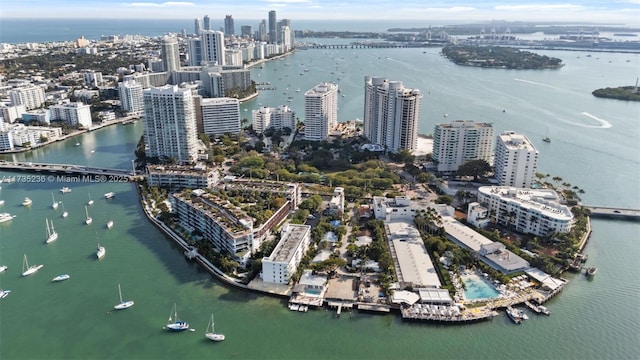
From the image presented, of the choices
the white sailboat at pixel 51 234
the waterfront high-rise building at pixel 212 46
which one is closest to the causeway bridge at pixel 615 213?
the white sailboat at pixel 51 234

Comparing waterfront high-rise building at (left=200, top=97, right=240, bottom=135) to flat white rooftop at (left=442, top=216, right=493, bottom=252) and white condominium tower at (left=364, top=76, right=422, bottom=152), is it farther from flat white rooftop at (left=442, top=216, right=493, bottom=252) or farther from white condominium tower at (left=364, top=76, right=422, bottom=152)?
flat white rooftop at (left=442, top=216, right=493, bottom=252)

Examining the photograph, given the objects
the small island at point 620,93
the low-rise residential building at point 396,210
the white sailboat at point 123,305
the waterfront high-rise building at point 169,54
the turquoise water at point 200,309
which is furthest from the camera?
the waterfront high-rise building at point 169,54

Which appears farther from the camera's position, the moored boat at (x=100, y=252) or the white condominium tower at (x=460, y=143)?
the white condominium tower at (x=460, y=143)

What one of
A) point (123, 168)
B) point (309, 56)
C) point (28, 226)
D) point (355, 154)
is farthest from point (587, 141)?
point (309, 56)

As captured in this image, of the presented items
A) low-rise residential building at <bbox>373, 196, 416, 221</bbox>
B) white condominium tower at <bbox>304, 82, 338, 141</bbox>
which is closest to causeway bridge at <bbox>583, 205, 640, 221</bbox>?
low-rise residential building at <bbox>373, 196, 416, 221</bbox>

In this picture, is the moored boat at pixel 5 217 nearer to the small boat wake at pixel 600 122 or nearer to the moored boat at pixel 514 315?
the moored boat at pixel 514 315
